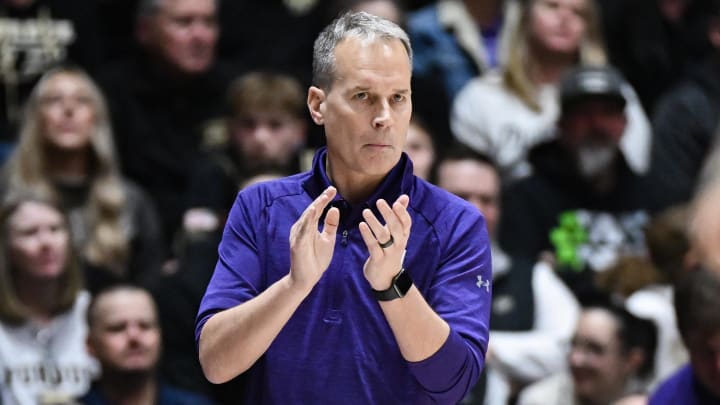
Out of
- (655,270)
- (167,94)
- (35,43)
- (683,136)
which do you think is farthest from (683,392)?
(35,43)

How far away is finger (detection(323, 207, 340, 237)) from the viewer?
9.20 ft

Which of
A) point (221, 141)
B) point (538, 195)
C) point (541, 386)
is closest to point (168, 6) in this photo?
point (221, 141)

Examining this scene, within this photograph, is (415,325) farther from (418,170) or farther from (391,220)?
(418,170)

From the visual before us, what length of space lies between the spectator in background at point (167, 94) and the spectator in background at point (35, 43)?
27cm

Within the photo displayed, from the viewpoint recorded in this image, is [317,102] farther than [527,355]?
No

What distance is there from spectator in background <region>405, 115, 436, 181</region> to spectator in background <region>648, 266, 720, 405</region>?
1776mm

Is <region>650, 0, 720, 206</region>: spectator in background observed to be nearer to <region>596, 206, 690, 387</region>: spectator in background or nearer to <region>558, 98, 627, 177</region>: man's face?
<region>558, 98, 627, 177</region>: man's face

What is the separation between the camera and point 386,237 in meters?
2.78

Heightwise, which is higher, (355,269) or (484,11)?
(484,11)

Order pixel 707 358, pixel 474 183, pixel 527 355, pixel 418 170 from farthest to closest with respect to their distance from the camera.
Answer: pixel 418 170, pixel 474 183, pixel 527 355, pixel 707 358

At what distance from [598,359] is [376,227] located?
3282 mm

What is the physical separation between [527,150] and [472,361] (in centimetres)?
426

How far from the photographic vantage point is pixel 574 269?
21.6ft

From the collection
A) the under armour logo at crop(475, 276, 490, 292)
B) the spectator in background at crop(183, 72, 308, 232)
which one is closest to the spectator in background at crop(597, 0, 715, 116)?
the spectator in background at crop(183, 72, 308, 232)
